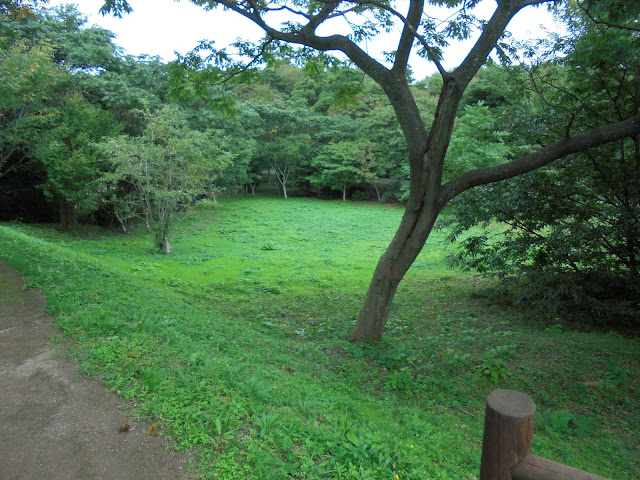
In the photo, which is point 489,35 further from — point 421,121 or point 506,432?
point 506,432

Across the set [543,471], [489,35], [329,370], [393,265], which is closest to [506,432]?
[543,471]

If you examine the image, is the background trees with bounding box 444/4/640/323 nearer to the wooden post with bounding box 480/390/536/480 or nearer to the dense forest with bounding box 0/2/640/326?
the dense forest with bounding box 0/2/640/326

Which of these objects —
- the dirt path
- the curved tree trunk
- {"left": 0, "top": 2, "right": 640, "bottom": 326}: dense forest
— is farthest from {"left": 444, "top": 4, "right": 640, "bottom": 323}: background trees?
the dirt path

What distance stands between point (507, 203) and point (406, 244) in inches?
113

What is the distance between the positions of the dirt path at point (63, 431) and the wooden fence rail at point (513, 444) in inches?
69.3

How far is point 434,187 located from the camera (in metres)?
5.53

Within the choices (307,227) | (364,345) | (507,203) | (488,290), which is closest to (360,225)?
(307,227)

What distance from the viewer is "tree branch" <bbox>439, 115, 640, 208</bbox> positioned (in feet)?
16.0

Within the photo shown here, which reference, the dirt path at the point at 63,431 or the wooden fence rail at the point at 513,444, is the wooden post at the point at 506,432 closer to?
the wooden fence rail at the point at 513,444

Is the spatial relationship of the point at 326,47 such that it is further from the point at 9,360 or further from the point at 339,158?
the point at 339,158

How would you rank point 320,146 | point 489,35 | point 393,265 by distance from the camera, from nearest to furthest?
point 489,35 → point 393,265 → point 320,146

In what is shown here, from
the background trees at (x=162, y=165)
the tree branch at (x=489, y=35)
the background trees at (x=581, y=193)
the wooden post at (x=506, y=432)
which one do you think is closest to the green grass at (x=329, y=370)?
the background trees at (x=581, y=193)

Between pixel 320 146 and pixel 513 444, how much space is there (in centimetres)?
3265

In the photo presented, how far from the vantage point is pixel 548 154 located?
514cm
